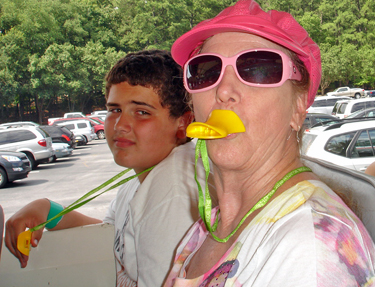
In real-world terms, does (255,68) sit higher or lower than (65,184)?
higher

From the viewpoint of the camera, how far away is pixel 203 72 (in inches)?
45.2

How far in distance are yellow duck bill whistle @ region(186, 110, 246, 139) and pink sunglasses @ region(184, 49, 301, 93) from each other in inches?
4.4

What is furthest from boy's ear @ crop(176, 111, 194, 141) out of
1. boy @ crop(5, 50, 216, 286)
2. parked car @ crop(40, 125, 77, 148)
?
parked car @ crop(40, 125, 77, 148)

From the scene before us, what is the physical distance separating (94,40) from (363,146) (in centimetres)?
3669

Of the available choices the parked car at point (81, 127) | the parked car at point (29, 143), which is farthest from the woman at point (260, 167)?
the parked car at point (81, 127)

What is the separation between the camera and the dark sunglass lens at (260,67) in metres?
1.03

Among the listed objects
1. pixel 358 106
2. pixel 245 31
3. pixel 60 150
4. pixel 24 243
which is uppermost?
pixel 245 31

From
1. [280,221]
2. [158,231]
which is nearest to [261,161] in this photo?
[280,221]

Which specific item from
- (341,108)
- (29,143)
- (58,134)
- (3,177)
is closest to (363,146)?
(3,177)

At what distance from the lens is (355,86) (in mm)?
43906

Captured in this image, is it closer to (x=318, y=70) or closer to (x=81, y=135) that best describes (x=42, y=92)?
(x=81, y=135)

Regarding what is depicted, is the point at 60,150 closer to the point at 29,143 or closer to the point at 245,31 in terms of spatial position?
the point at 29,143

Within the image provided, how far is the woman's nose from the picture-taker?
3.39ft

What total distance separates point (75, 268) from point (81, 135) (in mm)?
20336
